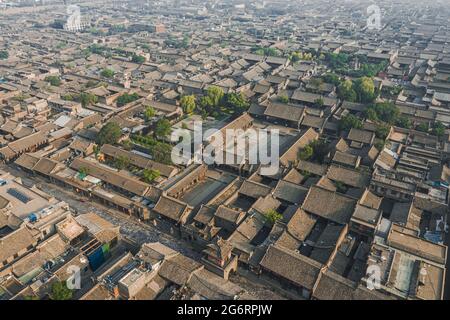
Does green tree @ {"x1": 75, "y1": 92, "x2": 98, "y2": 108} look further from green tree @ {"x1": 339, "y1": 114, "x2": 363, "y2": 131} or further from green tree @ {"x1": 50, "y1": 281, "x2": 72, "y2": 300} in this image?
green tree @ {"x1": 50, "y1": 281, "x2": 72, "y2": 300}

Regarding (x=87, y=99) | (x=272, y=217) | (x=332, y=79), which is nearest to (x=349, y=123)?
(x=332, y=79)

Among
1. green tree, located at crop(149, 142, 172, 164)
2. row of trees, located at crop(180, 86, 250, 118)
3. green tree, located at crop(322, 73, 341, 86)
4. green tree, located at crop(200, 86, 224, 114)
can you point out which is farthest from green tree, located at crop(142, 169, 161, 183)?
green tree, located at crop(322, 73, 341, 86)

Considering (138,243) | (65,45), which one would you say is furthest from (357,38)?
(138,243)

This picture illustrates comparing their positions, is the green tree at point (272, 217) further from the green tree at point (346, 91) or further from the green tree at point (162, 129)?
the green tree at point (346, 91)

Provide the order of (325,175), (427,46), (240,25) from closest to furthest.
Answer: (325,175)
(427,46)
(240,25)

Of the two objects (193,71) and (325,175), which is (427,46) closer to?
(193,71)

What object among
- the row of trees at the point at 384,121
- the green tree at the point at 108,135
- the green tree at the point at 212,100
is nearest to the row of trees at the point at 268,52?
the green tree at the point at 212,100

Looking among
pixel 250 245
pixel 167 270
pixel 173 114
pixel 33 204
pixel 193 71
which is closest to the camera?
Result: pixel 167 270

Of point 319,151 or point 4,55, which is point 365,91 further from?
point 4,55
